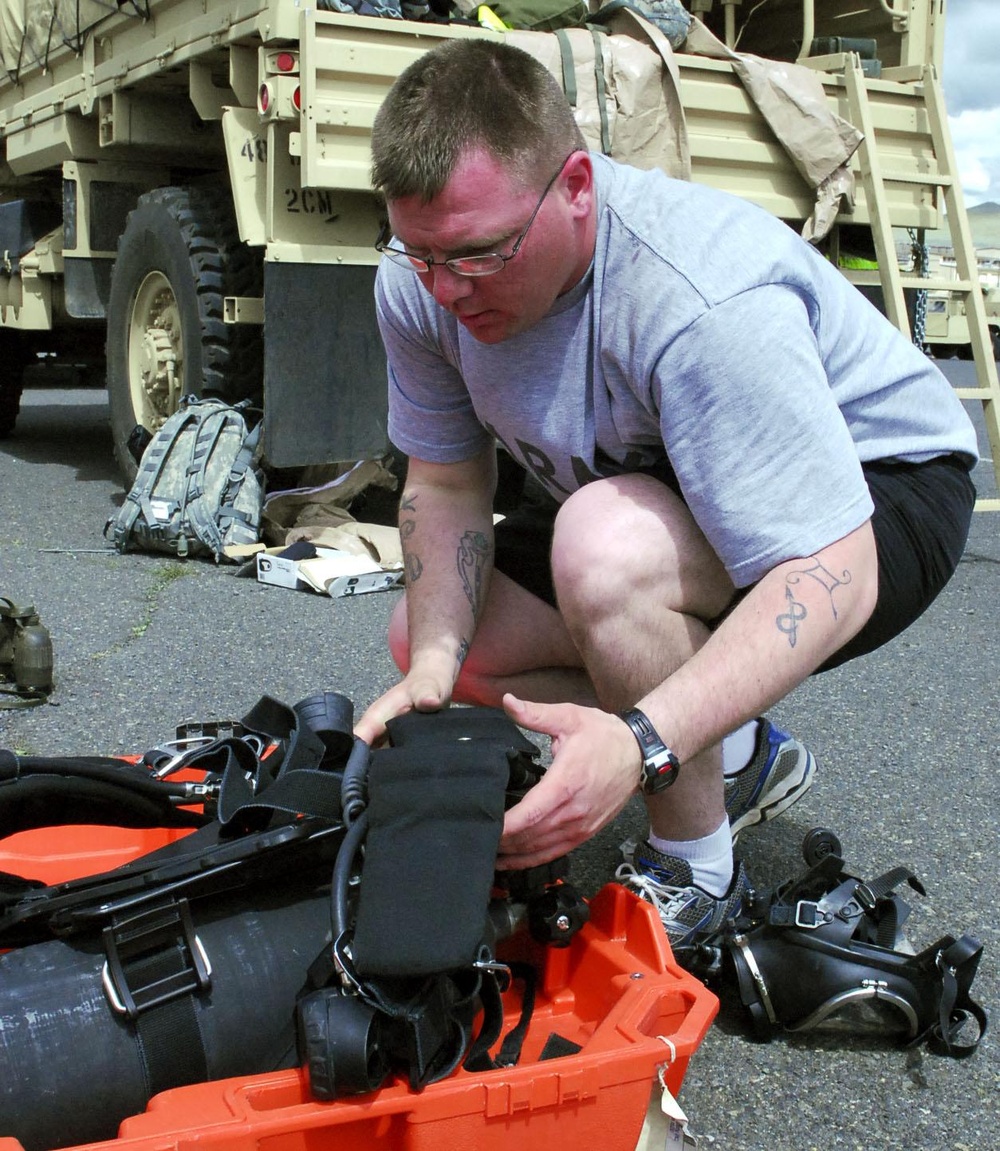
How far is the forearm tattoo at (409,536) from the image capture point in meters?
2.33

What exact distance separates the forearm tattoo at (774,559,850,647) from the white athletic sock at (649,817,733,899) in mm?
442

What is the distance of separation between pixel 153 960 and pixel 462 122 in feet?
3.76

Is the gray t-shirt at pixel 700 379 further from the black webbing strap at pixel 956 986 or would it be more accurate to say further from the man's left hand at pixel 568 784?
the black webbing strap at pixel 956 986

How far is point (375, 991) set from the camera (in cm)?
139

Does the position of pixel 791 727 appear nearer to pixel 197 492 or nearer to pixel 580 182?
pixel 580 182

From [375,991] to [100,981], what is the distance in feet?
1.13

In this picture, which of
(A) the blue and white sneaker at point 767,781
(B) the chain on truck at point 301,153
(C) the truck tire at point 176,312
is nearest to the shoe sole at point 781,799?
(A) the blue and white sneaker at point 767,781

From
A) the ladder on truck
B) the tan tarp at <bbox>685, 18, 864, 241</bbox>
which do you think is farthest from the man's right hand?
the ladder on truck

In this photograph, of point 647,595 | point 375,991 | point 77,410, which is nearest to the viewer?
point 375,991

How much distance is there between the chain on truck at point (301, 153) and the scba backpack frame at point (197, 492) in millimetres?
281

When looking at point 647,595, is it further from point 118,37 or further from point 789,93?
point 118,37

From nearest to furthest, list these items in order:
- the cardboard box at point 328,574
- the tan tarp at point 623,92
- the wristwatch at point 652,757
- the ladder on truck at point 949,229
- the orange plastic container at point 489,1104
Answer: the orange plastic container at point 489,1104 → the wristwatch at point 652,757 → the cardboard box at point 328,574 → the tan tarp at point 623,92 → the ladder on truck at point 949,229

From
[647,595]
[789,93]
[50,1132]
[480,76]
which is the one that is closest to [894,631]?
[647,595]

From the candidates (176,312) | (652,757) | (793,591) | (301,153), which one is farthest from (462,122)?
(176,312)
